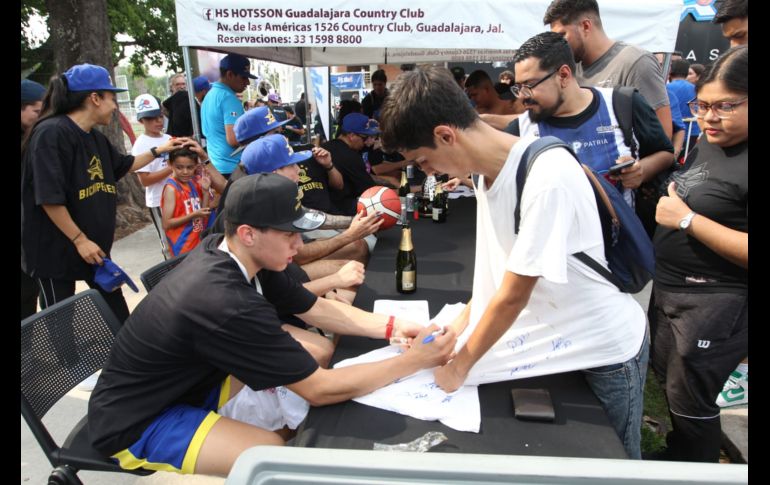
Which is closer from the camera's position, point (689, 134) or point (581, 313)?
point (581, 313)

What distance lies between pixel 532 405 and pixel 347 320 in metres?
→ 0.90

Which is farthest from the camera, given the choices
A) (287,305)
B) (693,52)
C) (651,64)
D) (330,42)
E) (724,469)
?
(693,52)

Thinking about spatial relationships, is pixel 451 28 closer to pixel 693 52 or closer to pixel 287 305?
pixel 287 305

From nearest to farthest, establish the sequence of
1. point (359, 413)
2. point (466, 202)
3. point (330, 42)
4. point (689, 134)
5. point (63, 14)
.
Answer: point (359, 413)
point (330, 42)
point (466, 202)
point (63, 14)
point (689, 134)

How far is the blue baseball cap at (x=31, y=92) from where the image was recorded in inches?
115

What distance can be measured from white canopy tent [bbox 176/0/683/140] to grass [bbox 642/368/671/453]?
2.87m

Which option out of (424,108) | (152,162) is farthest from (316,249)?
(152,162)

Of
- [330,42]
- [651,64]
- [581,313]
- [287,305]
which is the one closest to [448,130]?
[581,313]

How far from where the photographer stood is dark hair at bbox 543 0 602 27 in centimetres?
255

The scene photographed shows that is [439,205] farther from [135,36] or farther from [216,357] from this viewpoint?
[135,36]

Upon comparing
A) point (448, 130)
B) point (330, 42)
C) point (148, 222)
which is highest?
point (330, 42)

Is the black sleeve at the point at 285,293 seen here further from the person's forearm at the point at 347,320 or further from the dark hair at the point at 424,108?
the dark hair at the point at 424,108

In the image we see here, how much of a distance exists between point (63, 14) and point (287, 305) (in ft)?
21.5

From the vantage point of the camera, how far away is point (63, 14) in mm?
6156
